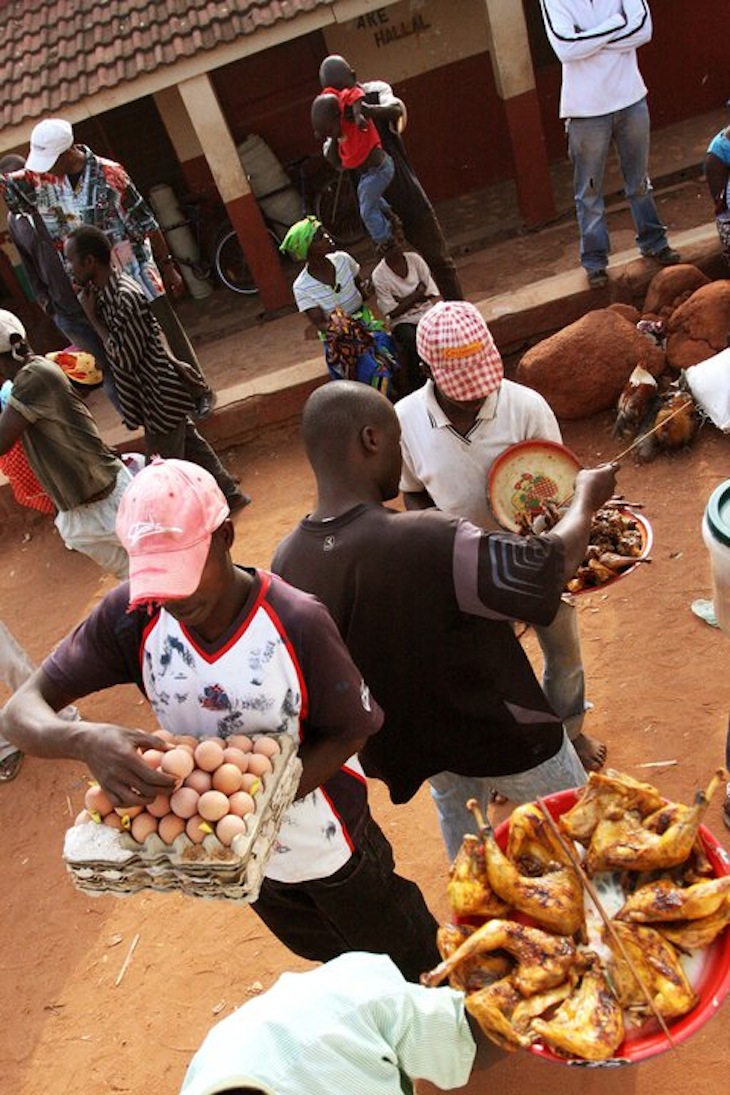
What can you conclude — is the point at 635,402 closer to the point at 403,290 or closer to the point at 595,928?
the point at 403,290

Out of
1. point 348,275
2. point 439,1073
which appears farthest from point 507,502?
point 348,275

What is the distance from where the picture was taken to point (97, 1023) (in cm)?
389

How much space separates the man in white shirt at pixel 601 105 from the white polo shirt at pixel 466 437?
404 cm

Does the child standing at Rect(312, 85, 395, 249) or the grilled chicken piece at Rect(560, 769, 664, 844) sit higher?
the child standing at Rect(312, 85, 395, 249)

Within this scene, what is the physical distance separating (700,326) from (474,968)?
16.7 feet

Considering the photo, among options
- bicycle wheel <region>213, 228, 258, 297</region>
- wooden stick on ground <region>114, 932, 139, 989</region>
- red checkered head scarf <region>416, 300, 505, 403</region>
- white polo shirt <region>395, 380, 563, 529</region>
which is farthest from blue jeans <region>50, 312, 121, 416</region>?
red checkered head scarf <region>416, 300, 505, 403</region>

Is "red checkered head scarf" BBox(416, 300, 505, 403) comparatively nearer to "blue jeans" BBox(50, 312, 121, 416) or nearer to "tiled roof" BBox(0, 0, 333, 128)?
"blue jeans" BBox(50, 312, 121, 416)

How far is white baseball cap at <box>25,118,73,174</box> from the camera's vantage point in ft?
21.4

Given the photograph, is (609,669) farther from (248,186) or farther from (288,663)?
(248,186)

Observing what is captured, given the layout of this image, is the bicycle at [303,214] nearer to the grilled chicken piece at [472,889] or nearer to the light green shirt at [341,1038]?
the grilled chicken piece at [472,889]

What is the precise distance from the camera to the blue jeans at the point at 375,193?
262 inches

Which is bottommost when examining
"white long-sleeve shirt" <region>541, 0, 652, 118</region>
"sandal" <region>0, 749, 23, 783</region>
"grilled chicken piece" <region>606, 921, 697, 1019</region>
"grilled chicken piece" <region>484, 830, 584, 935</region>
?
"sandal" <region>0, 749, 23, 783</region>

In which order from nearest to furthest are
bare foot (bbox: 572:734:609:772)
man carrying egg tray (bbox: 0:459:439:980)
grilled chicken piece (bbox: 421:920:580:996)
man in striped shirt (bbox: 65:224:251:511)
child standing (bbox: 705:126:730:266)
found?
1. grilled chicken piece (bbox: 421:920:580:996)
2. man carrying egg tray (bbox: 0:459:439:980)
3. bare foot (bbox: 572:734:609:772)
4. man in striped shirt (bbox: 65:224:251:511)
5. child standing (bbox: 705:126:730:266)

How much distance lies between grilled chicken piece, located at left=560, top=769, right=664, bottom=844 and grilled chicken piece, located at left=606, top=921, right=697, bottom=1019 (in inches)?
10.3
